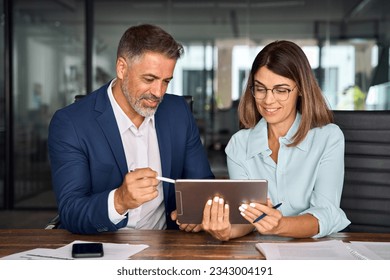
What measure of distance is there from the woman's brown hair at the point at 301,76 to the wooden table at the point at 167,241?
1.71 feet

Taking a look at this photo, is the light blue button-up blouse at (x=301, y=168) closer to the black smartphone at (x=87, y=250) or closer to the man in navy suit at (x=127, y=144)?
the man in navy suit at (x=127, y=144)

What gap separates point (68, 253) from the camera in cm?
181

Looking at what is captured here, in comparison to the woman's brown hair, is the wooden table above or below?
below

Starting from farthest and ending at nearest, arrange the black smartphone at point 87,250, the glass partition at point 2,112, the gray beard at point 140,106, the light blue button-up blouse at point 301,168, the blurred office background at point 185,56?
the glass partition at point 2,112 < the blurred office background at point 185,56 < the gray beard at point 140,106 < the light blue button-up blouse at point 301,168 < the black smartphone at point 87,250

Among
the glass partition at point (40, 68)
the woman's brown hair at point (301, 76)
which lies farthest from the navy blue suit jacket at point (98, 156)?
the glass partition at point (40, 68)

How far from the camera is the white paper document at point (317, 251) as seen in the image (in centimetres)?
176

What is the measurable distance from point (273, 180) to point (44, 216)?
15.3 feet

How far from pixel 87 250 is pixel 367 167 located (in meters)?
1.56

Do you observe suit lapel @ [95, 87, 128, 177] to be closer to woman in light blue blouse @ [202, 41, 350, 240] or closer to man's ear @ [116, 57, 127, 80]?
man's ear @ [116, 57, 127, 80]

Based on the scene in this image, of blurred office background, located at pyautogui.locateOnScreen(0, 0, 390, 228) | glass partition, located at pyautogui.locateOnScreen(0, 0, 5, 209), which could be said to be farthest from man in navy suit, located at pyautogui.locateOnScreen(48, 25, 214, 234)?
glass partition, located at pyautogui.locateOnScreen(0, 0, 5, 209)

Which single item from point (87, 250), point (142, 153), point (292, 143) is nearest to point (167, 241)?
point (87, 250)

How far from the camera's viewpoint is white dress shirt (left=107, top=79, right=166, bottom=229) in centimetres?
255

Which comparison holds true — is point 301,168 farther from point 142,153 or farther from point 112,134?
point 112,134

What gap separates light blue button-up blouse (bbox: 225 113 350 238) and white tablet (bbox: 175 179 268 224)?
40 cm
